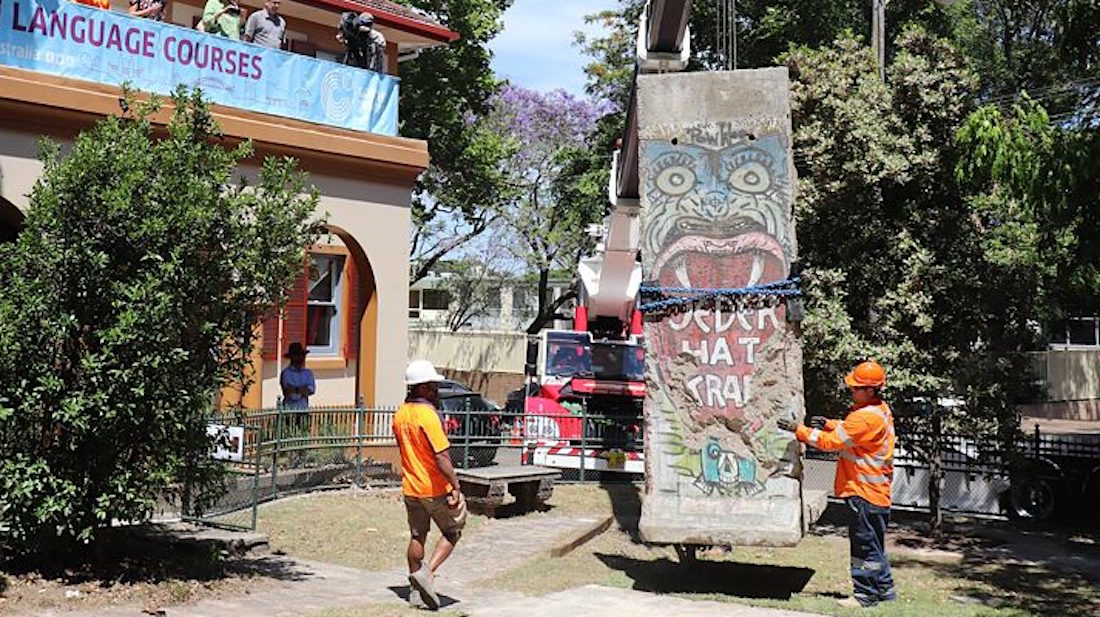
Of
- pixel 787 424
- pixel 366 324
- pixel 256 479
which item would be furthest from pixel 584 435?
pixel 787 424

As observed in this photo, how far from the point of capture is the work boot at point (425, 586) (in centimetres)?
864

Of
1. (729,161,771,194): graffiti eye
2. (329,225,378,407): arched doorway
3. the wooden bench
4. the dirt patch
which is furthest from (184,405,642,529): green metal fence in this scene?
(729,161,771,194): graffiti eye

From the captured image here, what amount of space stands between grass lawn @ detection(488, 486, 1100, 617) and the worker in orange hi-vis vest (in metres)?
0.24

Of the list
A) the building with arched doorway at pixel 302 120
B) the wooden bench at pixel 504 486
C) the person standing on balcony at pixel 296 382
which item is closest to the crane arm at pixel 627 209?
the wooden bench at pixel 504 486

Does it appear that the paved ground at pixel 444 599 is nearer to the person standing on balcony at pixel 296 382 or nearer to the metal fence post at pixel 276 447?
the metal fence post at pixel 276 447

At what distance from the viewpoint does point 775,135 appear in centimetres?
1028

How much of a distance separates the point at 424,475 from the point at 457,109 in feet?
81.1

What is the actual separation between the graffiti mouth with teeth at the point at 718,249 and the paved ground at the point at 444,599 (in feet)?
5.73

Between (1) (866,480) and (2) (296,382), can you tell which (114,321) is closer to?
(1) (866,480)

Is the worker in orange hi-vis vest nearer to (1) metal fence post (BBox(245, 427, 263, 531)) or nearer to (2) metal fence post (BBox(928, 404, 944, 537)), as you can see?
(1) metal fence post (BBox(245, 427, 263, 531))

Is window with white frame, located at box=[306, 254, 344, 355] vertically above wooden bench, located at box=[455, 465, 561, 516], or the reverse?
window with white frame, located at box=[306, 254, 344, 355]

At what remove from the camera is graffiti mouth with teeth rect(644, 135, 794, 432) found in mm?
10047

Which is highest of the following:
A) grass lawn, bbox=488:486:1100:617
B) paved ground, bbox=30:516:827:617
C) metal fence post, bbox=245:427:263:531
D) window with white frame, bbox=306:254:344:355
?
window with white frame, bbox=306:254:344:355

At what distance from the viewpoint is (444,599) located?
916 cm
